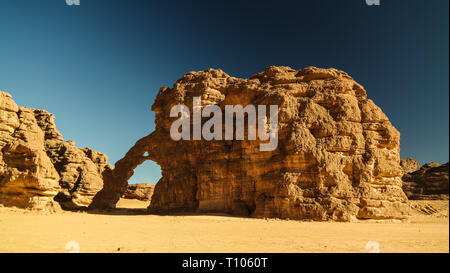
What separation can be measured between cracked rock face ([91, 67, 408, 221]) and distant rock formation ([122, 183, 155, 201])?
26595mm

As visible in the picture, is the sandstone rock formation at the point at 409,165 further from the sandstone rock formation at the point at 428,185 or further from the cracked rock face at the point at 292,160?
the cracked rock face at the point at 292,160

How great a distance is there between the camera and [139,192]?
5216cm

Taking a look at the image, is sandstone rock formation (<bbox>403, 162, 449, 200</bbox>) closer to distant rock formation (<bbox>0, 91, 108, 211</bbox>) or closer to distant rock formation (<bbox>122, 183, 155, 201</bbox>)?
distant rock formation (<bbox>0, 91, 108, 211</bbox>)

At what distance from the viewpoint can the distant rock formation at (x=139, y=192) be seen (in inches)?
2028

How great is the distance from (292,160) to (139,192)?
40.0 metres

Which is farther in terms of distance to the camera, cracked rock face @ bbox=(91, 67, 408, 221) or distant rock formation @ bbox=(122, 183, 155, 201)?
distant rock formation @ bbox=(122, 183, 155, 201)

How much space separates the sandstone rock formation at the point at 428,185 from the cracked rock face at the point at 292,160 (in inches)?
719

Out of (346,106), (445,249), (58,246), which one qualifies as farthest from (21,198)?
(346,106)

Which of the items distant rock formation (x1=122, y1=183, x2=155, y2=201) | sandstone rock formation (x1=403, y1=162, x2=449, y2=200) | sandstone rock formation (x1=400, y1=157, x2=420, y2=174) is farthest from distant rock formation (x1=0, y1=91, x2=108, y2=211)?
sandstone rock formation (x1=400, y1=157, x2=420, y2=174)

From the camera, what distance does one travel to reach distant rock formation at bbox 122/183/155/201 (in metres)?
51.5

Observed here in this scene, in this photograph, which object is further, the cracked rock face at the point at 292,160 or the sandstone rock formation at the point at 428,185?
the sandstone rock formation at the point at 428,185

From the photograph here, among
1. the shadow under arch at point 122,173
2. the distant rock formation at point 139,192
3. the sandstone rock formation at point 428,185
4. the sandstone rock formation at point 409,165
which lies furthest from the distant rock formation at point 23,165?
the sandstone rock formation at point 409,165

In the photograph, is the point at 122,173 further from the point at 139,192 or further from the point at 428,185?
the point at 428,185
